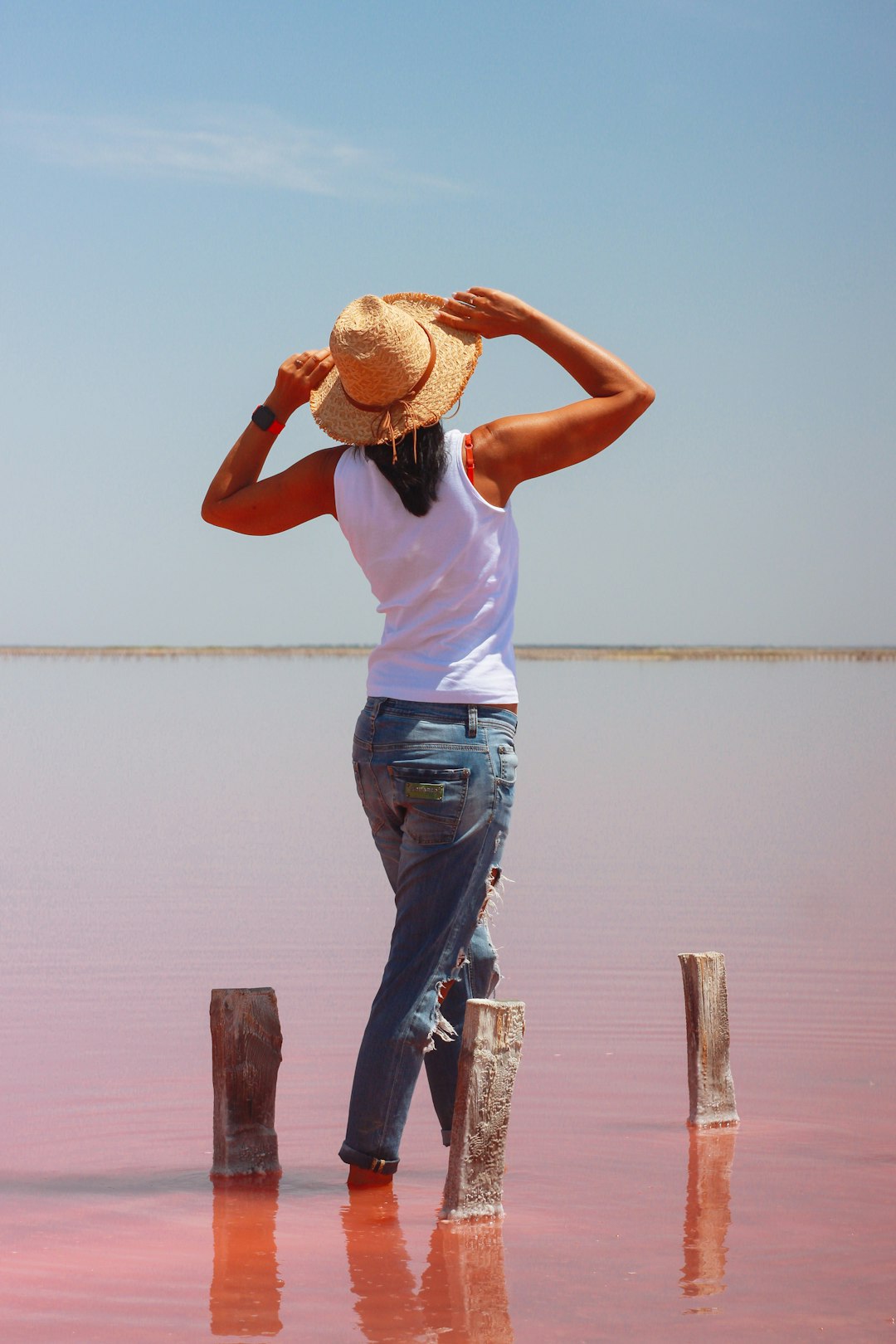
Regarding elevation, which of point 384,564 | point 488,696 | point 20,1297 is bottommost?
point 20,1297

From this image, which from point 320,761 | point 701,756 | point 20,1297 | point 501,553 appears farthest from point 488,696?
point 701,756

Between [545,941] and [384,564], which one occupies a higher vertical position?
[384,564]

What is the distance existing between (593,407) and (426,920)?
137 cm

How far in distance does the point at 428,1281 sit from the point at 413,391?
2.16 metres

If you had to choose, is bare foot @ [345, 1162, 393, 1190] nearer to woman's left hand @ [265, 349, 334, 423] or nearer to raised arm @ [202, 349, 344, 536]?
raised arm @ [202, 349, 344, 536]

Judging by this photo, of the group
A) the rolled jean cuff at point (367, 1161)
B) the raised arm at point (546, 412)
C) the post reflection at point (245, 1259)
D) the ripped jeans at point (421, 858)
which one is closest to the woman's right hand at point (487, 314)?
the raised arm at point (546, 412)

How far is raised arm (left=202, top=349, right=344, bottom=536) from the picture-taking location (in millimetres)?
4363

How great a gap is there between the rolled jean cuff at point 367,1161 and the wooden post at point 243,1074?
0.37m

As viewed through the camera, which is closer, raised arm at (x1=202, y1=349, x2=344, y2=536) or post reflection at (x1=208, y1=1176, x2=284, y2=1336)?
post reflection at (x1=208, y1=1176, x2=284, y2=1336)

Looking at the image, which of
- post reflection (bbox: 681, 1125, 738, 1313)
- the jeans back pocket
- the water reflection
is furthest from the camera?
the jeans back pocket

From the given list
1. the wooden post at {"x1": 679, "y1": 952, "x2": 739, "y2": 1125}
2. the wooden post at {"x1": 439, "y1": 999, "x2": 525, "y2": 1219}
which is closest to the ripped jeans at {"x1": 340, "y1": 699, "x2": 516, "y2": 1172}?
the wooden post at {"x1": 439, "y1": 999, "x2": 525, "y2": 1219}

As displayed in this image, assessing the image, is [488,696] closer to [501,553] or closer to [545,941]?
[501,553]

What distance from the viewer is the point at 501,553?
4.22m

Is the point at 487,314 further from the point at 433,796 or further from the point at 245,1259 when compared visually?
the point at 245,1259
